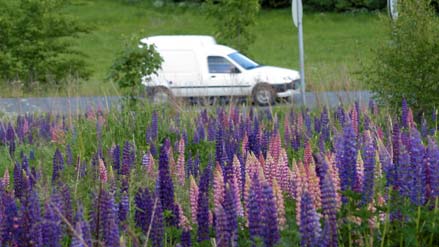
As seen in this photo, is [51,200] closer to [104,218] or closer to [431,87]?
[104,218]

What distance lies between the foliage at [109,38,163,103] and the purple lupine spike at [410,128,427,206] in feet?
25.7

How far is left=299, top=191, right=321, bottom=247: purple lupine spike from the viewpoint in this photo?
3.37 m

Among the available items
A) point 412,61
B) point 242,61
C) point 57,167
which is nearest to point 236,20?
point 242,61

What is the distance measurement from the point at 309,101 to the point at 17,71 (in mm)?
15162

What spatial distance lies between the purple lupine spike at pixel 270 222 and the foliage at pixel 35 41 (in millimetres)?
22641

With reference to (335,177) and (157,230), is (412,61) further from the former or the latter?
(157,230)

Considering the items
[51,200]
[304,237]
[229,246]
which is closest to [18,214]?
[51,200]

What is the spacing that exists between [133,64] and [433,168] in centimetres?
834

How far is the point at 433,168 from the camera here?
13.7 feet

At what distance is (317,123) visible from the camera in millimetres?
7871

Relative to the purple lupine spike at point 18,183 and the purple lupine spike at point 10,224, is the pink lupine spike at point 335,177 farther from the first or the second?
the purple lupine spike at point 18,183

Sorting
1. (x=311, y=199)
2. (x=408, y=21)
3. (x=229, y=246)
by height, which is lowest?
(x=229, y=246)

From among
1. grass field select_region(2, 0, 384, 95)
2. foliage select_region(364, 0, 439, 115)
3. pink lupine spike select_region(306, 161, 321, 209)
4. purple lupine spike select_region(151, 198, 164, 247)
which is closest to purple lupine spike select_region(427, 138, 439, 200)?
pink lupine spike select_region(306, 161, 321, 209)

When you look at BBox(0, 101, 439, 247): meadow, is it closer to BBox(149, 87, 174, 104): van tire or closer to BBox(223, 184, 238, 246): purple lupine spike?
BBox(223, 184, 238, 246): purple lupine spike
